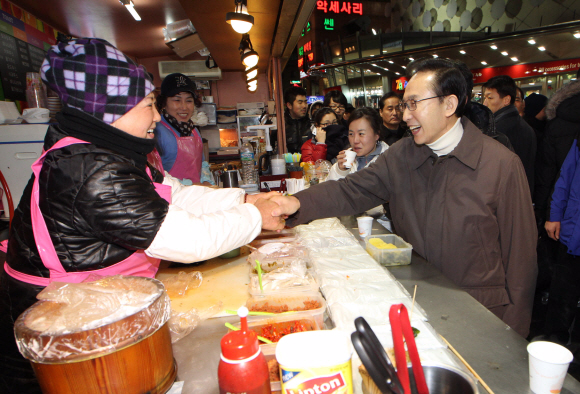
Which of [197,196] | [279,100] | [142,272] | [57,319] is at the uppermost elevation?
[279,100]

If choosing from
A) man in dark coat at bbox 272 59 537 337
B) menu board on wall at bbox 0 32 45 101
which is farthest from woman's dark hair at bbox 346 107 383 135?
menu board on wall at bbox 0 32 45 101

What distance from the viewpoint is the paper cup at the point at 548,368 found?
32.7 inches

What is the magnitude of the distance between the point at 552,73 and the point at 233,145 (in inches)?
389

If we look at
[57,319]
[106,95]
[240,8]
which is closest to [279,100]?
[240,8]

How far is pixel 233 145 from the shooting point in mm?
9180

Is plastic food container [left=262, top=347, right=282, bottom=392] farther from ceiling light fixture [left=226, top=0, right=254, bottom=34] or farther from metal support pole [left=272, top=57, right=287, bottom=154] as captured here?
metal support pole [left=272, top=57, right=287, bottom=154]

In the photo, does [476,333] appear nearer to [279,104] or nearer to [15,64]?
[15,64]

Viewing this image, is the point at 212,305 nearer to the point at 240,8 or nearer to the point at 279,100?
the point at 240,8

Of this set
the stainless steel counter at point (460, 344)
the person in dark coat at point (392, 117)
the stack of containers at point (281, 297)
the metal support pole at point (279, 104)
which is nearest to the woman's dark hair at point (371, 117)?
the person in dark coat at point (392, 117)

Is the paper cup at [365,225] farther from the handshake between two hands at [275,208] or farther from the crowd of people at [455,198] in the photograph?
the handshake between two hands at [275,208]

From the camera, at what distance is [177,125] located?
3.94 metres

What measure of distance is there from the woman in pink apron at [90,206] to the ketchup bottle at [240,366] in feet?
2.17

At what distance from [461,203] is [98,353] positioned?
1.72m

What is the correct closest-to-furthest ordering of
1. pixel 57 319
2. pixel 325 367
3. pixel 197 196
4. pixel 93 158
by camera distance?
pixel 325 367 < pixel 57 319 < pixel 93 158 < pixel 197 196
